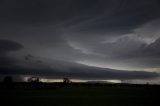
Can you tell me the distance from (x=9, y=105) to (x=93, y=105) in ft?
43.8

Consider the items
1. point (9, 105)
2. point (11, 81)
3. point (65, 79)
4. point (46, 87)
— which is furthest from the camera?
point (65, 79)

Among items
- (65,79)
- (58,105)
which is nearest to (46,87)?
(65,79)

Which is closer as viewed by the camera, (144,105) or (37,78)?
(144,105)

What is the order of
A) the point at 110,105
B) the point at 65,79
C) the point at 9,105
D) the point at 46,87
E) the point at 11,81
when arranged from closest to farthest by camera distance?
the point at 9,105, the point at 110,105, the point at 46,87, the point at 11,81, the point at 65,79

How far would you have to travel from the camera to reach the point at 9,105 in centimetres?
4125

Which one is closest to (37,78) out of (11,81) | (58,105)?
(11,81)

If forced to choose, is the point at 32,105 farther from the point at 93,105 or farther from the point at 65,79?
the point at 65,79

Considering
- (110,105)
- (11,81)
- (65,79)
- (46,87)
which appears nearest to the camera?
(110,105)

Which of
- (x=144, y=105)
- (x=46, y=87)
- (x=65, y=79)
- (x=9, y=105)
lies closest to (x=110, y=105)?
(x=144, y=105)

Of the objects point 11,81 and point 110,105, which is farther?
point 11,81

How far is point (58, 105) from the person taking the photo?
143 ft

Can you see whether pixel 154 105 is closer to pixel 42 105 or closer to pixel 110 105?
pixel 110 105

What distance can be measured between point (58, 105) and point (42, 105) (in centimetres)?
264

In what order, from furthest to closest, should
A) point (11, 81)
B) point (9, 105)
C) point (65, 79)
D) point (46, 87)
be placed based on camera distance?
1. point (65, 79)
2. point (11, 81)
3. point (46, 87)
4. point (9, 105)
